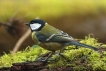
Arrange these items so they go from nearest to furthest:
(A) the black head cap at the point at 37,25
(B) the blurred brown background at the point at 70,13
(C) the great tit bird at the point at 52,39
Result: (C) the great tit bird at the point at 52,39 → (A) the black head cap at the point at 37,25 → (B) the blurred brown background at the point at 70,13

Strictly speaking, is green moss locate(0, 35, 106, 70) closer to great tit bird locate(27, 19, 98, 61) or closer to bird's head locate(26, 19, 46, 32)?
great tit bird locate(27, 19, 98, 61)

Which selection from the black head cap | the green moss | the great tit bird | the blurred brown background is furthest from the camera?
the blurred brown background

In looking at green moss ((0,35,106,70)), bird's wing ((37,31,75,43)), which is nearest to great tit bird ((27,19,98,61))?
bird's wing ((37,31,75,43))

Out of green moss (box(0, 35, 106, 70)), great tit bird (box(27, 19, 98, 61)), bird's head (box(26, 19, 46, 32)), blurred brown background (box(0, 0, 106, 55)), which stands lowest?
blurred brown background (box(0, 0, 106, 55))

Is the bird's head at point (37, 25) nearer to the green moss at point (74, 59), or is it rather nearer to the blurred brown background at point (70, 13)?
the green moss at point (74, 59)

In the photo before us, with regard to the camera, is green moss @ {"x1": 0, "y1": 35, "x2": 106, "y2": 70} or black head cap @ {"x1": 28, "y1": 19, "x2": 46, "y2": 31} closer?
green moss @ {"x1": 0, "y1": 35, "x2": 106, "y2": 70}

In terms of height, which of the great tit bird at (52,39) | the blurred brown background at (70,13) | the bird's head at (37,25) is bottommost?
the blurred brown background at (70,13)

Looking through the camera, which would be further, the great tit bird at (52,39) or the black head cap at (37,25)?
the black head cap at (37,25)

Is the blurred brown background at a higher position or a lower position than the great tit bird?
lower

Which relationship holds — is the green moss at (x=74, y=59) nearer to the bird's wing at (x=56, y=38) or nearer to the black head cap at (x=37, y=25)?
the bird's wing at (x=56, y=38)

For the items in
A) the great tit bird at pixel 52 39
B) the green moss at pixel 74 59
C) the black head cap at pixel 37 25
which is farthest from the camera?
the black head cap at pixel 37 25

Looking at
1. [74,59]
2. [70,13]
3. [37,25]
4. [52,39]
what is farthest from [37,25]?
[70,13]

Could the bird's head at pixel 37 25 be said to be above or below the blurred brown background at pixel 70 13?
above

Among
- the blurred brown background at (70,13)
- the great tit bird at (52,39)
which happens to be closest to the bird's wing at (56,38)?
the great tit bird at (52,39)
